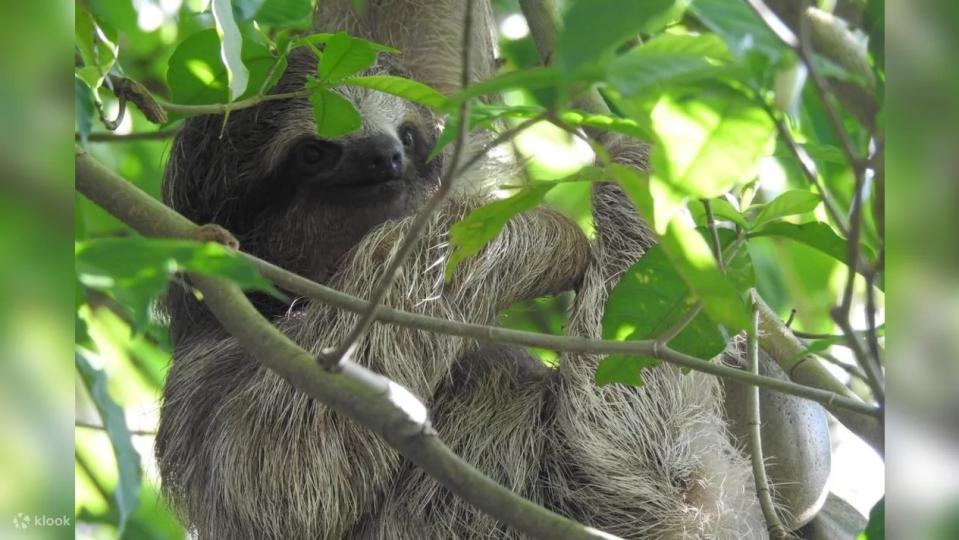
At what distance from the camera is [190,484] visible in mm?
3219

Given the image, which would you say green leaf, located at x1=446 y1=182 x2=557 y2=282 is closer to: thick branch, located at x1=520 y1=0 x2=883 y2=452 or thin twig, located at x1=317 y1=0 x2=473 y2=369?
thin twig, located at x1=317 y1=0 x2=473 y2=369

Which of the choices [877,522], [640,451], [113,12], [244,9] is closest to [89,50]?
[113,12]

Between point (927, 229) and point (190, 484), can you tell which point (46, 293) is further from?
point (190, 484)

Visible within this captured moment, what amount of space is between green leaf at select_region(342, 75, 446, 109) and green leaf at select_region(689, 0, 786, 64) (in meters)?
0.56

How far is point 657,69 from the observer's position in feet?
4.21

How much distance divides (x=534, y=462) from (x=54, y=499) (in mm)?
1648

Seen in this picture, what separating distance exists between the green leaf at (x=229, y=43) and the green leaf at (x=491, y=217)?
468mm

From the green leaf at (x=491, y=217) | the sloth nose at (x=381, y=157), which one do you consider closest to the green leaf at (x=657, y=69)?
the green leaf at (x=491, y=217)

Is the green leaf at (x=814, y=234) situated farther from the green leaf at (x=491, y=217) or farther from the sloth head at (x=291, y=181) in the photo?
the sloth head at (x=291, y=181)

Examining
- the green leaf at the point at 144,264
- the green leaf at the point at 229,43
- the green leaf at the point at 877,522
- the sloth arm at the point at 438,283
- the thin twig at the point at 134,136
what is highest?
the thin twig at the point at 134,136

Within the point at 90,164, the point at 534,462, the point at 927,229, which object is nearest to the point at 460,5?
the point at 534,462

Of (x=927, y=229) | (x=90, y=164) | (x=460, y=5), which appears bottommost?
(x=927, y=229)

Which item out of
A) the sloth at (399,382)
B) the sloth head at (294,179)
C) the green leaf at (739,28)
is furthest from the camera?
the sloth head at (294,179)

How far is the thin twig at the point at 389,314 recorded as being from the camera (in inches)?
71.4
